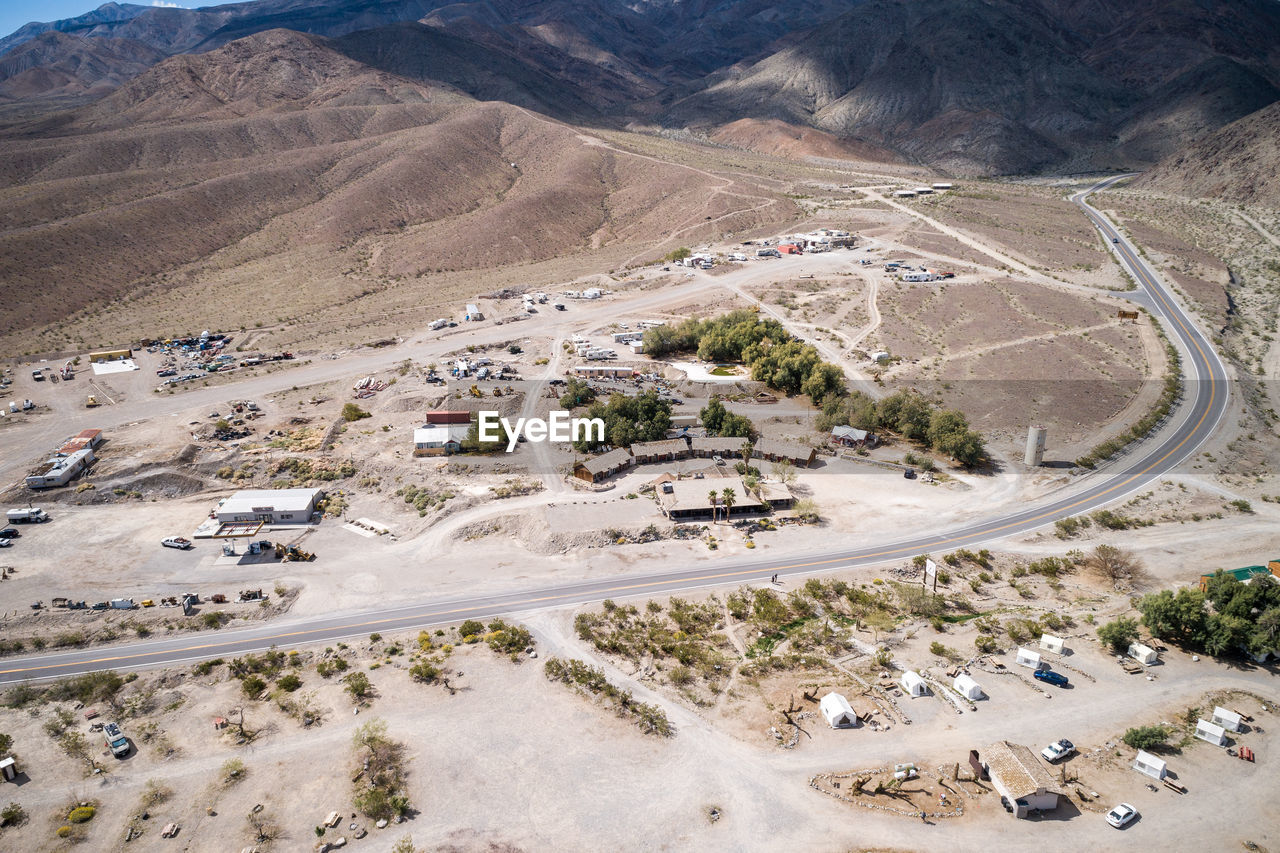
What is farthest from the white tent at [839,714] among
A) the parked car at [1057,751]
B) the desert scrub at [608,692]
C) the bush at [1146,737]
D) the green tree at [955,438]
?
the green tree at [955,438]

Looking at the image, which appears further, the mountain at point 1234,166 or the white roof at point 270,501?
the mountain at point 1234,166

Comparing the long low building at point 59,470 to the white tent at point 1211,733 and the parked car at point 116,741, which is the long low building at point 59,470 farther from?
the white tent at point 1211,733

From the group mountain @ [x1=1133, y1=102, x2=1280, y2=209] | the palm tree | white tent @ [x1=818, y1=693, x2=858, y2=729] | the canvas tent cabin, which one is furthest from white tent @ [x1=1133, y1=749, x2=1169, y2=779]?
mountain @ [x1=1133, y1=102, x2=1280, y2=209]

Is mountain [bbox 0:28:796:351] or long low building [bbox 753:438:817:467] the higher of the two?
mountain [bbox 0:28:796:351]

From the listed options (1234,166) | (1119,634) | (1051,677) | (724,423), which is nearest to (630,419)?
(724,423)

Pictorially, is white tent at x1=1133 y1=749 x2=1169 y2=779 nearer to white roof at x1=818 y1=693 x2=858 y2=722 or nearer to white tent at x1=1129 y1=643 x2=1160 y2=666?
white tent at x1=1129 y1=643 x2=1160 y2=666
